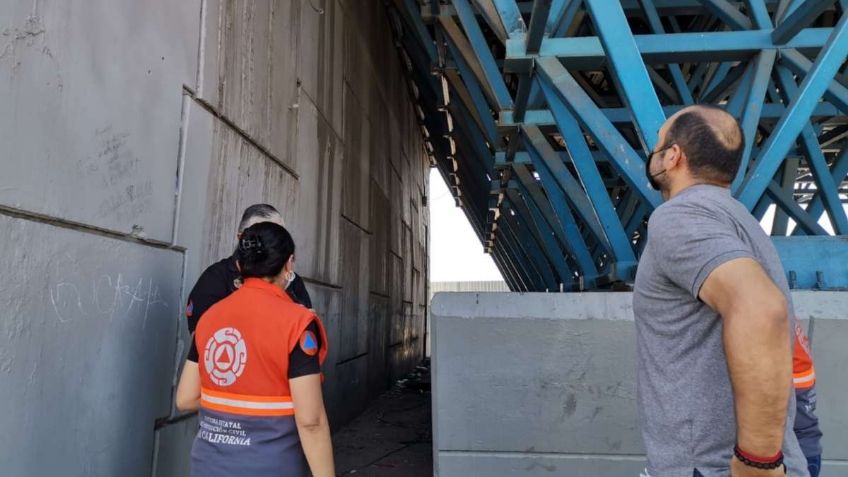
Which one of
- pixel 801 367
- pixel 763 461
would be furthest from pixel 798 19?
pixel 763 461

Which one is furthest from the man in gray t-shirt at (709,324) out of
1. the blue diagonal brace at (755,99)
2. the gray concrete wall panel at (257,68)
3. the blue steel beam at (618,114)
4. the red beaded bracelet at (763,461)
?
the blue steel beam at (618,114)

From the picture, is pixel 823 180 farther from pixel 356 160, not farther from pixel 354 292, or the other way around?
pixel 356 160

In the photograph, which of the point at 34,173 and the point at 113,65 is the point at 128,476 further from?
the point at 113,65

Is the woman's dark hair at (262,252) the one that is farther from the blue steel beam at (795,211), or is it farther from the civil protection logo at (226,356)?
the blue steel beam at (795,211)

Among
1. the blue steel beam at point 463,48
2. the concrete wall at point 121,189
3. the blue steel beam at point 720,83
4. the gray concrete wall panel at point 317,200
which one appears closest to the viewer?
the concrete wall at point 121,189

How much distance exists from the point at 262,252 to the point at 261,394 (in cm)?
46

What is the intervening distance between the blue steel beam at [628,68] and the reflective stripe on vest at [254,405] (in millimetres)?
2468

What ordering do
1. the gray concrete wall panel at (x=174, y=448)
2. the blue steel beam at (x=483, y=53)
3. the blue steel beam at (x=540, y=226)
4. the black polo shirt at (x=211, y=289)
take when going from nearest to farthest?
1. the black polo shirt at (x=211, y=289)
2. the gray concrete wall panel at (x=174, y=448)
3. the blue steel beam at (x=483, y=53)
4. the blue steel beam at (x=540, y=226)

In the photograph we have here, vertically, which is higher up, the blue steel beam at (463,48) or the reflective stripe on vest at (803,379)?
→ the blue steel beam at (463,48)

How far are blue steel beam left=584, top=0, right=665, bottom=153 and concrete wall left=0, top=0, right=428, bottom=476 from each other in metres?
2.36

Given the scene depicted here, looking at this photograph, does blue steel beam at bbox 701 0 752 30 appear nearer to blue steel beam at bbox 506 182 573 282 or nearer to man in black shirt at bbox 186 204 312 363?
man in black shirt at bbox 186 204 312 363

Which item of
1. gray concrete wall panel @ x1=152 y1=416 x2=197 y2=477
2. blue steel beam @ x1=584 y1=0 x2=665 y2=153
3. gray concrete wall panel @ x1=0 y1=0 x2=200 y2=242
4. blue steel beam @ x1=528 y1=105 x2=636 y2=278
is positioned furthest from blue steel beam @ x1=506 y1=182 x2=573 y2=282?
gray concrete wall panel @ x1=0 y1=0 x2=200 y2=242

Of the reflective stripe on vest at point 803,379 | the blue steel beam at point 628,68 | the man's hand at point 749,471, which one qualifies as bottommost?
the man's hand at point 749,471

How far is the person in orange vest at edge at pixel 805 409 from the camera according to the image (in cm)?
189
